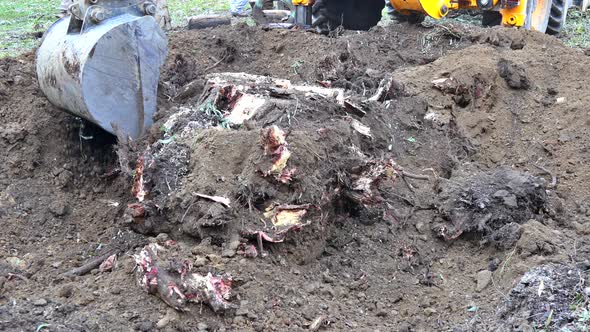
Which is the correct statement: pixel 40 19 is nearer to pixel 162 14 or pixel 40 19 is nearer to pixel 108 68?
pixel 162 14

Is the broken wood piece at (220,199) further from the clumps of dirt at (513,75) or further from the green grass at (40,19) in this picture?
the green grass at (40,19)

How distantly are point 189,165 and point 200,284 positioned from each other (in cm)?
106

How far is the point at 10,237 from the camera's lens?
4793 mm

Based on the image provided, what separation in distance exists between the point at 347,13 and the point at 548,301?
23.8 ft

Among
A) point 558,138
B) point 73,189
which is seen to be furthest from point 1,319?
point 558,138

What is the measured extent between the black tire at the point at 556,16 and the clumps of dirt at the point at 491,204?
6113 mm

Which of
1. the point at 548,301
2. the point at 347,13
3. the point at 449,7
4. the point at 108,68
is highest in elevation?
the point at 108,68

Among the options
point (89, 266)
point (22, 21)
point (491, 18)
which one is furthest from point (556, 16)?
point (22, 21)

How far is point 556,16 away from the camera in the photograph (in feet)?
34.6

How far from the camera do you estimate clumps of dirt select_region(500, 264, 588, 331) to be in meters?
3.31

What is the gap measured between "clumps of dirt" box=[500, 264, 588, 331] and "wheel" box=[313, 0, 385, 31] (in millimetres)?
6461

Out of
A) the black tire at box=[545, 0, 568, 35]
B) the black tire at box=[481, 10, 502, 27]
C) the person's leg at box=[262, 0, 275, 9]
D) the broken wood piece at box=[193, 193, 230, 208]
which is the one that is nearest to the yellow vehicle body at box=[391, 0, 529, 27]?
the black tire at box=[481, 10, 502, 27]

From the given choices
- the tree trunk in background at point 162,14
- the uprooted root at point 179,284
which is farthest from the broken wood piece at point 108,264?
the tree trunk in background at point 162,14

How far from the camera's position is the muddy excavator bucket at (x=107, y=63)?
5.06 meters
